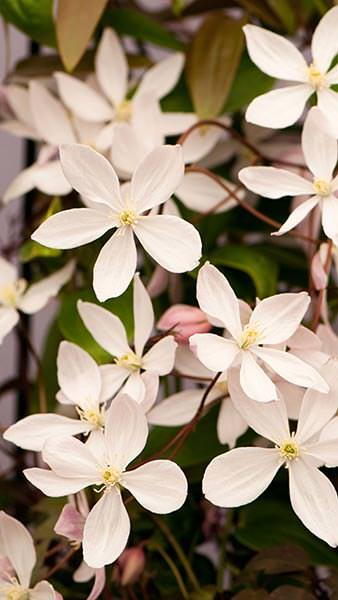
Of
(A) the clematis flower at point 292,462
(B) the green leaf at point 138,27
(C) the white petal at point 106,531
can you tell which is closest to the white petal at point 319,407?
(A) the clematis flower at point 292,462

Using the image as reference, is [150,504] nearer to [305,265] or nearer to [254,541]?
[254,541]

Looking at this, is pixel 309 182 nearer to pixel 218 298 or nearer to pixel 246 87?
pixel 218 298

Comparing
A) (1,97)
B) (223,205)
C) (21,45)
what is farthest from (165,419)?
(21,45)

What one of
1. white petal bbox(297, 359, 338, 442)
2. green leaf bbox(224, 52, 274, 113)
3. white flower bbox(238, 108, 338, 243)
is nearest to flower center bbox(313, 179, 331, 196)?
white flower bbox(238, 108, 338, 243)

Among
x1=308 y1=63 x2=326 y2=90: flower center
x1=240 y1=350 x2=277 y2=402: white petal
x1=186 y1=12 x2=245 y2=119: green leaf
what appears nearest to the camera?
x1=240 y1=350 x2=277 y2=402: white petal

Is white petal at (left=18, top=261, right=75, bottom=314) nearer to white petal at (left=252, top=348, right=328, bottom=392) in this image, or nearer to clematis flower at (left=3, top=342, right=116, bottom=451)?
clematis flower at (left=3, top=342, right=116, bottom=451)

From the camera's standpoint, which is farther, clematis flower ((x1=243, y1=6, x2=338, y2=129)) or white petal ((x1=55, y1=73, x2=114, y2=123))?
white petal ((x1=55, y1=73, x2=114, y2=123))
